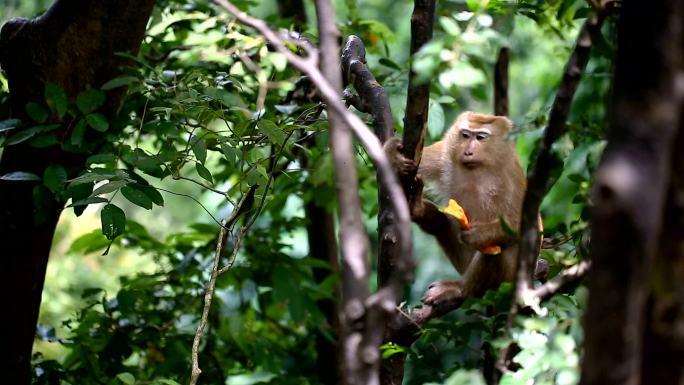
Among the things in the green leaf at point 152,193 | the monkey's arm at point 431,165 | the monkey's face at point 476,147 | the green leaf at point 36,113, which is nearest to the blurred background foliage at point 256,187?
the green leaf at point 152,193

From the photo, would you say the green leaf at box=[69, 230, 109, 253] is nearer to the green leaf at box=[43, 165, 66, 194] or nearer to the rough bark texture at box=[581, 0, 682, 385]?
the green leaf at box=[43, 165, 66, 194]

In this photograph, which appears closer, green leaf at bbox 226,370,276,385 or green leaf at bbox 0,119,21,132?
green leaf at bbox 0,119,21,132

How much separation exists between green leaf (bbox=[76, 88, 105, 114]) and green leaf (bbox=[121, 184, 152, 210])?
0.46 meters

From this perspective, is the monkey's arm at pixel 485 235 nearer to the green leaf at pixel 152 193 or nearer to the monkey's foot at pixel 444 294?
the monkey's foot at pixel 444 294

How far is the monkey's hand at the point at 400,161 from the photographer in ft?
7.86

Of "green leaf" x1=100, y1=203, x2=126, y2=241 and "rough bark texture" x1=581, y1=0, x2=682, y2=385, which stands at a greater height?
"green leaf" x1=100, y1=203, x2=126, y2=241

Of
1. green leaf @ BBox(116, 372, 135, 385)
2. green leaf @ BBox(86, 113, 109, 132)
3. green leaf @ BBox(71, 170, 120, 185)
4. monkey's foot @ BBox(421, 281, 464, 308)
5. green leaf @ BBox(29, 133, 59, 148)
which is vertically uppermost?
green leaf @ BBox(86, 113, 109, 132)

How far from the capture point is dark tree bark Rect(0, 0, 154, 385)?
10.8ft

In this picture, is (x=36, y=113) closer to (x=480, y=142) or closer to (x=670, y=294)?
(x=480, y=142)

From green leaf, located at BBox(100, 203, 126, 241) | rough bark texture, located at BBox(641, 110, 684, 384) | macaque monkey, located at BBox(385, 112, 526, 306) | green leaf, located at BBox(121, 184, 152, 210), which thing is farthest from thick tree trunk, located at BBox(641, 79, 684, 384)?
macaque monkey, located at BBox(385, 112, 526, 306)

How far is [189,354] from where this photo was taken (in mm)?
3904

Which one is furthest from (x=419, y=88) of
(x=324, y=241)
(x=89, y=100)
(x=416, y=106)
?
(x=324, y=241)

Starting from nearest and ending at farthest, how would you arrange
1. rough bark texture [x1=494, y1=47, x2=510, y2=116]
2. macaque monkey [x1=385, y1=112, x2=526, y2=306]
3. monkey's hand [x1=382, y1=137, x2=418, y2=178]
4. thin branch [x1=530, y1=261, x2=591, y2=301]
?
1. thin branch [x1=530, y1=261, x2=591, y2=301]
2. monkey's hand [x1=382, y1=137, x2=418, y2=178]
3. macaque monkey [x1=385, y1=112, x2=526, y2=306]
4. rough bark texture [x1=494, y1=47, x2=510, y2=116]

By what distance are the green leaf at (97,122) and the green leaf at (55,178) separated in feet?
0.64
